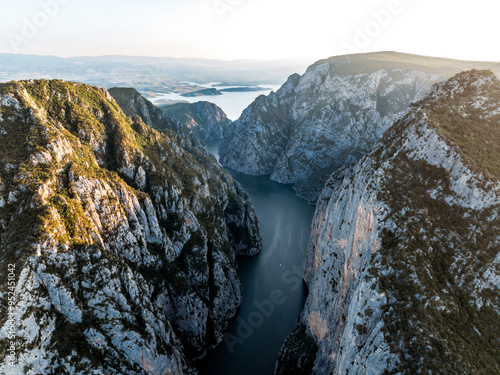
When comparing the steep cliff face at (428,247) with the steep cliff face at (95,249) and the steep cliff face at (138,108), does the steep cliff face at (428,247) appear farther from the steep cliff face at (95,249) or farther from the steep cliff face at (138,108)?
the steep cliff face at (138,108)

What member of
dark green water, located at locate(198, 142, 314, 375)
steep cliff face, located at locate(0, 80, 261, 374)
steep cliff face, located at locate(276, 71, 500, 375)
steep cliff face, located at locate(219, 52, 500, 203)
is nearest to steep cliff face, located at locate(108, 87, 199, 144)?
steep cliff face, located at locate(0, 80, 261, 374)

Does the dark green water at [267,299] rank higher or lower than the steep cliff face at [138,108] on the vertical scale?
lower

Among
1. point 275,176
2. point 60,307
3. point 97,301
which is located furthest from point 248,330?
point 275,176

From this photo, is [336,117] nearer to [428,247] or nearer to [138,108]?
[138,108]

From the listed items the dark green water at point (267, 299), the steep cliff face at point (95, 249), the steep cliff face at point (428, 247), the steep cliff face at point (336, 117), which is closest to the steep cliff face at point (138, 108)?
the steep cliff face at point (95, 249)

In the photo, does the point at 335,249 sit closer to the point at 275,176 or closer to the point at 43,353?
the point at 43,353

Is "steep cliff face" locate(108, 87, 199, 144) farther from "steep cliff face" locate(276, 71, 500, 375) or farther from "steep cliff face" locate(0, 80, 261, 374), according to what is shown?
"steep cliff face" locate(276, 71, 500, 375)

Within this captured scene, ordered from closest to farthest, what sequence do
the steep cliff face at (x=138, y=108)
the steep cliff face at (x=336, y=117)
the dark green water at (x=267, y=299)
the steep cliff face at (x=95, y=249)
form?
1. the steep cliff face at (x=95, y=249)
2. the dark green water at (x=267, y=299)
3. the steep cliff face at (x=138, y=108)
4. the steep cliff face at (x=336, y=117)
